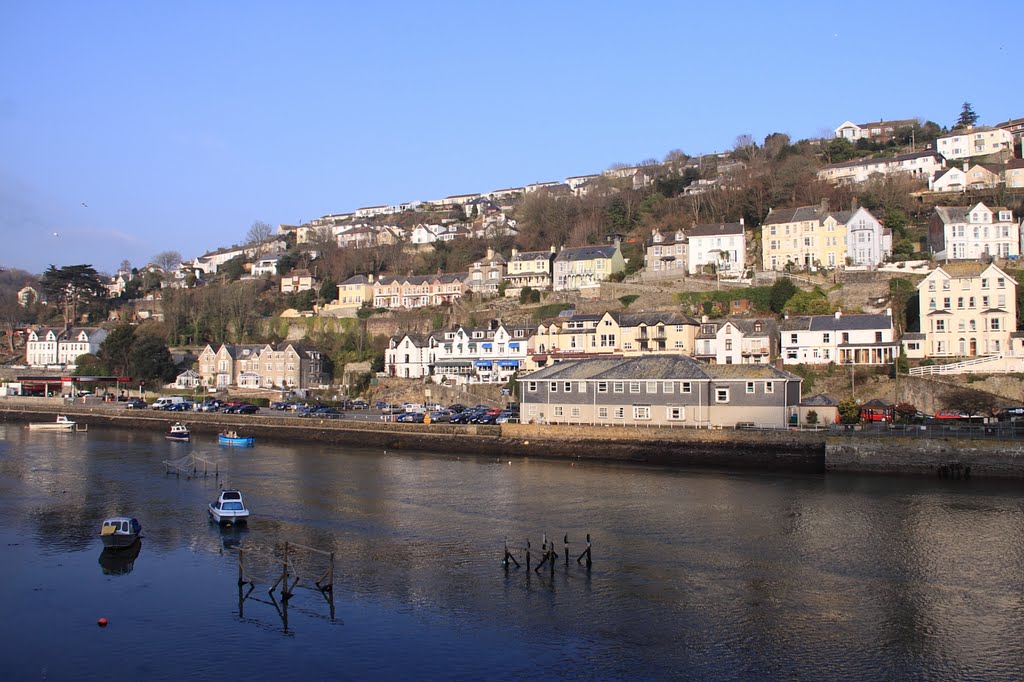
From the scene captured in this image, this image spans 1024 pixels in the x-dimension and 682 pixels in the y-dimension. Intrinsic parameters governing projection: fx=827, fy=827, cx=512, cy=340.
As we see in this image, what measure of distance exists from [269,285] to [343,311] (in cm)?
2115

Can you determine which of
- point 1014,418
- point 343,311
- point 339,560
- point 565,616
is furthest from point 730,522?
point 343,311

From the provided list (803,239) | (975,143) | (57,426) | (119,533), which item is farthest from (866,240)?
(57,426)

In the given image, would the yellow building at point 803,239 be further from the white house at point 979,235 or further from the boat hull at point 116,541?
the boat hull at point 116,541

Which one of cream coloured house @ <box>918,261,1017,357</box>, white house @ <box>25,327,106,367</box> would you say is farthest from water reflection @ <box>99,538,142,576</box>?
white house @ <box>25,327,106,367</box>

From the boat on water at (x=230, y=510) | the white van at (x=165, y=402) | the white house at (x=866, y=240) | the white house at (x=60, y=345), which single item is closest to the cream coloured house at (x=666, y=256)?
the white house at (x=866, y=240)

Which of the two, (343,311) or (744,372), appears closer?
(744,372)

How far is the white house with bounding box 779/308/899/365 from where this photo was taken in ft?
150

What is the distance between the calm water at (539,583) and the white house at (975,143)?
198ft

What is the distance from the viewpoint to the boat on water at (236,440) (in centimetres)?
4753

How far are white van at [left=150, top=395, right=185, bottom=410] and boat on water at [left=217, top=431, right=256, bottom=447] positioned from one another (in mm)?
14764

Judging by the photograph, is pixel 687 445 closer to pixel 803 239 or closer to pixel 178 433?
pixel 803 239

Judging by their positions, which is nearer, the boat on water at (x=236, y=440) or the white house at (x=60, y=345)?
the boat on water at (x=236, y=440)

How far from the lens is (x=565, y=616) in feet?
57.5

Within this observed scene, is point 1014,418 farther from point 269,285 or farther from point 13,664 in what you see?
point 269,285
